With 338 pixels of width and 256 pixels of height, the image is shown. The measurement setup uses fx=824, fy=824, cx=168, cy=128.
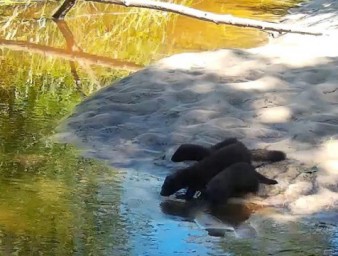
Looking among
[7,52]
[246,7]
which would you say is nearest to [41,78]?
[7,52]

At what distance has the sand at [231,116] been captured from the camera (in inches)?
218

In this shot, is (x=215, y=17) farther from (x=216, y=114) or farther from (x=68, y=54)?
(x=216, y=114)

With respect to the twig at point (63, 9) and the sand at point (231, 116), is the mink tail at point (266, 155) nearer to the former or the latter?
the sand at point (231, 116)

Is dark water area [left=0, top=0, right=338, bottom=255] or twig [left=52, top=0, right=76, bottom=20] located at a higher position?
twig [left=52, top=0, right=76, bottom=20]

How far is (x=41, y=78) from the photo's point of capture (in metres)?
8.26

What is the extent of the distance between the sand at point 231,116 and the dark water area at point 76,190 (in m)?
0.27

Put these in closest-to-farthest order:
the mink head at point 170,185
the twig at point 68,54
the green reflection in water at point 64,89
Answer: the green reflection in water at point 64,89, the mink head at point 170,185, the twig at point 68,54

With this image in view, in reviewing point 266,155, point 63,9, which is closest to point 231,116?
point 266,155

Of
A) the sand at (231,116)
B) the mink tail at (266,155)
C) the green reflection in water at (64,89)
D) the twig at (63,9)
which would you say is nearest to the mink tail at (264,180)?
the sand at (231,116)

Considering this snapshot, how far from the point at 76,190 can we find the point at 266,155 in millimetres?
1315

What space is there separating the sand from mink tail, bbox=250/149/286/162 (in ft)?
0.20

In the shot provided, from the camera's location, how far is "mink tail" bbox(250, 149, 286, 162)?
5574 mm

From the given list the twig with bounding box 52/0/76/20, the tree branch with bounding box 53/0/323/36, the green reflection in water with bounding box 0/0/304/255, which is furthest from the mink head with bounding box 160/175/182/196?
the twig with bounding box 52/0/76/20

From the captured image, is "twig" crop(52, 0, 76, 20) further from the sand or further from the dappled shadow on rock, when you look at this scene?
the dappled shadow on rock
